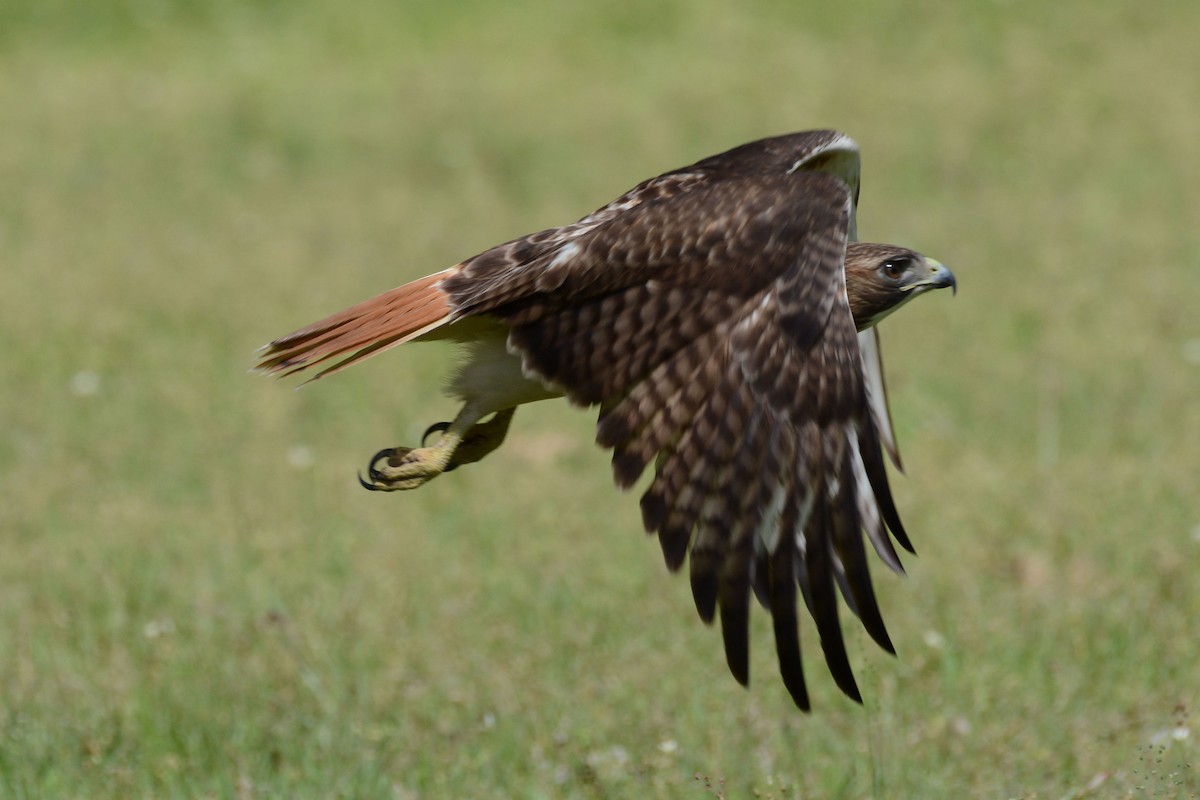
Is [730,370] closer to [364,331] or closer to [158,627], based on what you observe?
[364,331]

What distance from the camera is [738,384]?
3516 mm

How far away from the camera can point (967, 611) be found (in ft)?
17.7

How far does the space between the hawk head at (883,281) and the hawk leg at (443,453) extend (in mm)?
992

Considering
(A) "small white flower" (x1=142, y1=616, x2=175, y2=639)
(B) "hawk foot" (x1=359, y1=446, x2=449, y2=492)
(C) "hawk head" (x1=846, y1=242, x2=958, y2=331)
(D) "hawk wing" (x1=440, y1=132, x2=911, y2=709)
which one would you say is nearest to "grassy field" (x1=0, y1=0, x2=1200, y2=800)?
(A) "small white flower" (x1=142, y1=616, x2=175, y2=639)

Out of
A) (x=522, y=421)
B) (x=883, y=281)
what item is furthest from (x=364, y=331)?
(x=522, y=421)

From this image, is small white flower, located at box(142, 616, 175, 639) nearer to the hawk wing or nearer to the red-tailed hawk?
the red-tailed hawk

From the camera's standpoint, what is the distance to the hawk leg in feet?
14.2

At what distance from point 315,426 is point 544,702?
3.26 metres

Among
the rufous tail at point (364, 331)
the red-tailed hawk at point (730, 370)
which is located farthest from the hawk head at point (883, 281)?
the rufous tail at point (364, 331)

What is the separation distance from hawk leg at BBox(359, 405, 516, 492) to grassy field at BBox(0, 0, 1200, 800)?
72cm

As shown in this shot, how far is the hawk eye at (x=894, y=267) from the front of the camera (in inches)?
173

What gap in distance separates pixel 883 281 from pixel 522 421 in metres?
3.72

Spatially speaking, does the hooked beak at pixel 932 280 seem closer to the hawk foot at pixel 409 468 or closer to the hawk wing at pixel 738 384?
the hawk wing at pixel 738 384

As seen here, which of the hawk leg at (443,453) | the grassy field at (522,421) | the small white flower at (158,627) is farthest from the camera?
the small white flower at (158,627)
